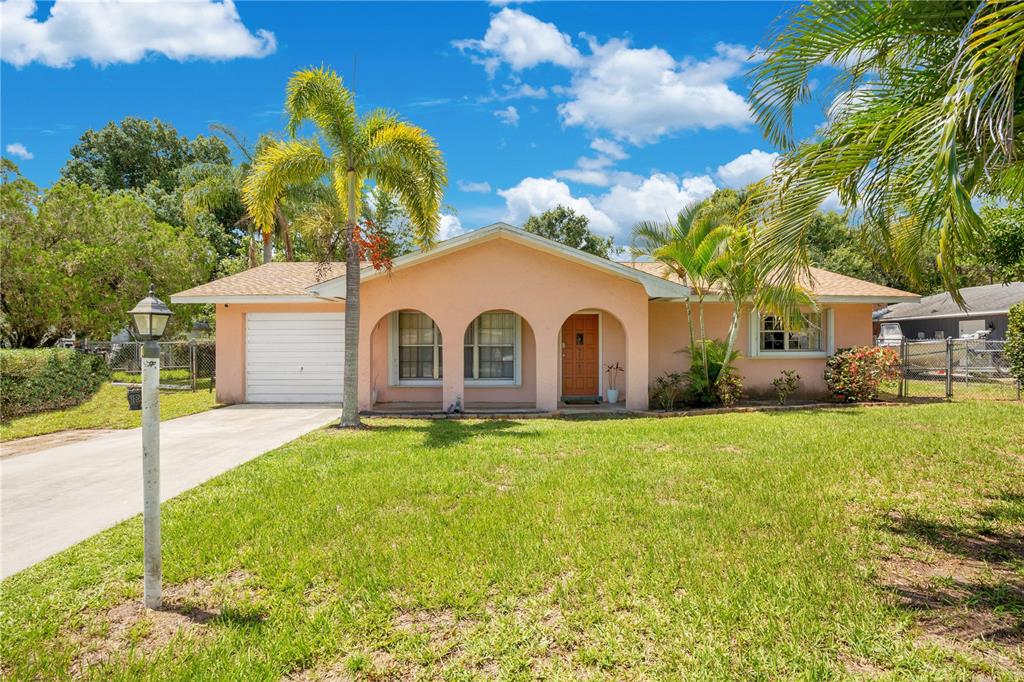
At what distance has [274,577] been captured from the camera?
4184mm

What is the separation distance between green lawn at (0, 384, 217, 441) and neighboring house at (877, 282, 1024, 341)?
1147 inches

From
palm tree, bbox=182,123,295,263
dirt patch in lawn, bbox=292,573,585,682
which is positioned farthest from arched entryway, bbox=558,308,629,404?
palm tree, bbox=182,123,295,263

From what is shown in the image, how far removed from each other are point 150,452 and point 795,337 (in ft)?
50.0

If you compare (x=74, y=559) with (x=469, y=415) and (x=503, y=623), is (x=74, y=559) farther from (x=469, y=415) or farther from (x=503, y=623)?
(x=469, y=415)

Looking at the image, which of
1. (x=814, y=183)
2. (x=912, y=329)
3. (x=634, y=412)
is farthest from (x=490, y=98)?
(x=912, y=329)

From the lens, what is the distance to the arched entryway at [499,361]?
13.5 meters

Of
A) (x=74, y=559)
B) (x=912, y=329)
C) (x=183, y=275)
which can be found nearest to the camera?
(x=74, y=559)

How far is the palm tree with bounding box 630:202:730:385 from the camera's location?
11633 millimetres

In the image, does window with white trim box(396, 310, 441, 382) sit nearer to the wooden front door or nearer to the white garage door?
the white garage door

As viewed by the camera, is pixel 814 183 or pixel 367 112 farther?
pixel 367 112

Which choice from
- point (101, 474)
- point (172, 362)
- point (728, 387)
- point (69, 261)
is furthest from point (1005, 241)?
point (172, 362)

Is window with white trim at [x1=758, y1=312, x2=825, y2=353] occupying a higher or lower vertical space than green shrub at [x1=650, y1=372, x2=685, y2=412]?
higher

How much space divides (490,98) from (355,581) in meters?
15.1

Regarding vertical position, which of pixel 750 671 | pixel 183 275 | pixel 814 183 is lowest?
pixel 750 671
